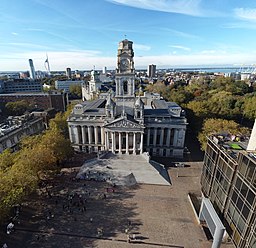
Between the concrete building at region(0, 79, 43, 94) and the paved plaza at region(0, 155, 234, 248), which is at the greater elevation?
the concrete building at region(0, 79, 43, 94)

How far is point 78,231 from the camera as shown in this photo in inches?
1353

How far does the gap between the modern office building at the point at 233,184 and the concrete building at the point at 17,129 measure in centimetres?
6105

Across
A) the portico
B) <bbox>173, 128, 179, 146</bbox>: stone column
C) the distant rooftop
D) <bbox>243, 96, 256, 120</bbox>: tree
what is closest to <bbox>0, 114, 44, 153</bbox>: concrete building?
the portico

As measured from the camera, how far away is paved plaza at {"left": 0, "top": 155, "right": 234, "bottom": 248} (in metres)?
32.5

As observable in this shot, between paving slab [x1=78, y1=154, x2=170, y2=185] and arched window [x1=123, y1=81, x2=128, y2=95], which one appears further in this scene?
arched window [x1=123, y1=81, x2=128, y2=95]

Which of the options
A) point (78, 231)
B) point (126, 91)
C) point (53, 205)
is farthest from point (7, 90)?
point (78, 231)

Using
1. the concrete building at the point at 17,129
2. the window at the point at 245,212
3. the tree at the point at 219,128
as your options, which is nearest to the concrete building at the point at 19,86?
the concrete building at the point at 17,129

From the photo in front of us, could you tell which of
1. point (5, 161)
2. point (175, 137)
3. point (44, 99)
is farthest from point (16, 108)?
point (175, 137)

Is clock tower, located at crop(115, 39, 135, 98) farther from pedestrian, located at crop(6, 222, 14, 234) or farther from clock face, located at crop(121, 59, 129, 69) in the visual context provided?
pedestrian, located at crop(6, 222, 14, 234)

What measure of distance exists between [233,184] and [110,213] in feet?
80.4

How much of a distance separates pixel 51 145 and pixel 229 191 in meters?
40.2

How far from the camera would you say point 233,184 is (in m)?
28.5

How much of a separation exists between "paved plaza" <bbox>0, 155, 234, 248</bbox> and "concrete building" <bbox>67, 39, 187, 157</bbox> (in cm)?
914

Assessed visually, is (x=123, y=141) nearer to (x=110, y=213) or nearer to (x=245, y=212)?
(x=110, y=213)
